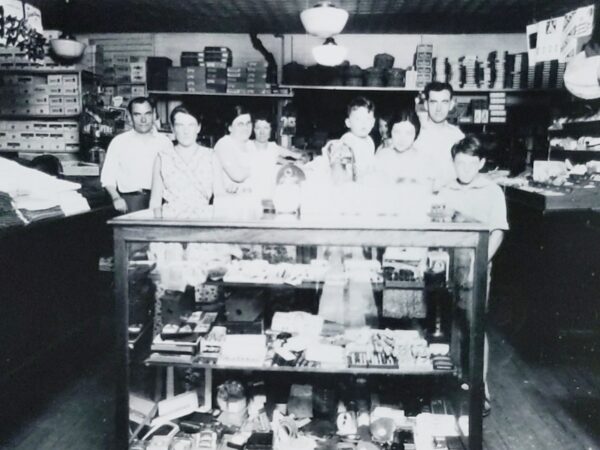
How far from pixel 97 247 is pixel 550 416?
11.7 feet

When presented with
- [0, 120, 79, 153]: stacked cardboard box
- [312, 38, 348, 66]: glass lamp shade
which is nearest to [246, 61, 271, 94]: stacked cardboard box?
[312, 38, 348, 66]: glass lamp shade

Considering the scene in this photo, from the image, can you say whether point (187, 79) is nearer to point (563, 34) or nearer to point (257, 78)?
point (257, 78)

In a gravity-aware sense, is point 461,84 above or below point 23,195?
above

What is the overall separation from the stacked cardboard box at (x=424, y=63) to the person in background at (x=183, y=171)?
432cm

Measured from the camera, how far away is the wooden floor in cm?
303

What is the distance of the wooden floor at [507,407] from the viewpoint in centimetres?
303

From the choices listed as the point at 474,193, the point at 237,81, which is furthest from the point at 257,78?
the point at 474,193

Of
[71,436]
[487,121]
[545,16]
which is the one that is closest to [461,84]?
[487,121]

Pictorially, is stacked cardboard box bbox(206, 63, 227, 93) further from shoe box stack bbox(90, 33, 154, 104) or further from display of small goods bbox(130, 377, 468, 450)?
display of small goods bbox(130, 377, 468, 450)

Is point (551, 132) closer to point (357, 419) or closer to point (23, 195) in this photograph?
point (357, 419)

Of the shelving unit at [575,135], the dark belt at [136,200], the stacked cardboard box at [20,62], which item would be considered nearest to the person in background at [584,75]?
the shelving unit at [575,135]

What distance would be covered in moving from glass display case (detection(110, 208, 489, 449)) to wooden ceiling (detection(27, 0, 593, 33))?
166 inches

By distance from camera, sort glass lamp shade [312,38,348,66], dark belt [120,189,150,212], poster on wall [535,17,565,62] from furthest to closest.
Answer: glass lamp shade [312,38,348,66]
poster on wall [535,17,565,62]
dark belt [120,189,150,212]

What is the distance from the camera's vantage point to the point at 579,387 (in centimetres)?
373
